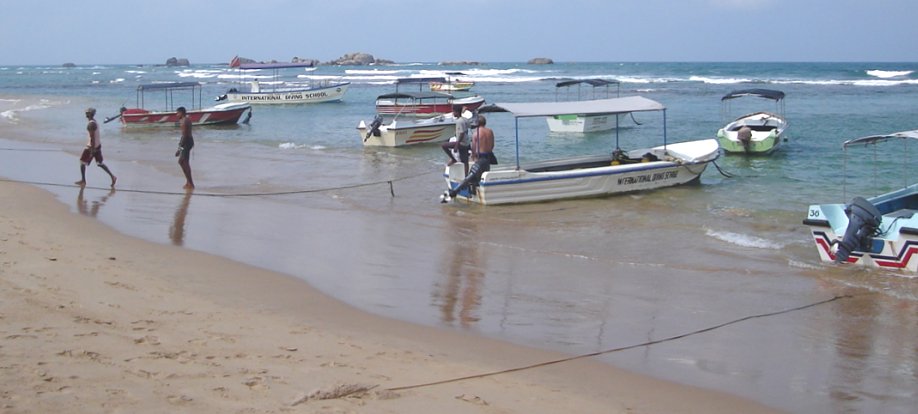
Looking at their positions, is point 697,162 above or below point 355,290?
above

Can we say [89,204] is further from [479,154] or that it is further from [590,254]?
[590,254]

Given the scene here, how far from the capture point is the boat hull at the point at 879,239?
10195 mm

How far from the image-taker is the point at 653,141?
26844 millimetres

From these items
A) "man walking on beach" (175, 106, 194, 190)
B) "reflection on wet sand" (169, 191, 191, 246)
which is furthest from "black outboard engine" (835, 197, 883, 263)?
"man walking on beach" (175, 106, 194, 190)

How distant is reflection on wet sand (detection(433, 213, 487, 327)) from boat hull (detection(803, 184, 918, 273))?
429cm

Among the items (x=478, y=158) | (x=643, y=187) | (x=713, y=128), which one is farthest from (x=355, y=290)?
(x=713, y=128)

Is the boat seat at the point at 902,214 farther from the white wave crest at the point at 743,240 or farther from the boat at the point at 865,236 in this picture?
the white wave crest at the point at 743,240

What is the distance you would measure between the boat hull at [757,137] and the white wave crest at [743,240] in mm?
10647

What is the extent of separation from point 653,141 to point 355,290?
1961cm

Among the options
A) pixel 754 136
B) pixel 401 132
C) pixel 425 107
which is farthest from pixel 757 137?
pixel 425 107

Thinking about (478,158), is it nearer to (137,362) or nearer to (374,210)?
(374,210)

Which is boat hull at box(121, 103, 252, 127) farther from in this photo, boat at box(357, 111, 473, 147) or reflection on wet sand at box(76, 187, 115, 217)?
reflection on wet sand at box(76, 187, 115, 217)

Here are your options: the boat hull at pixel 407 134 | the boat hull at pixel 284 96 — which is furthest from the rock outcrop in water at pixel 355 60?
the boat hull at pixel 407 134

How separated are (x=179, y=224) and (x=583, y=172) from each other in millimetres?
7239
